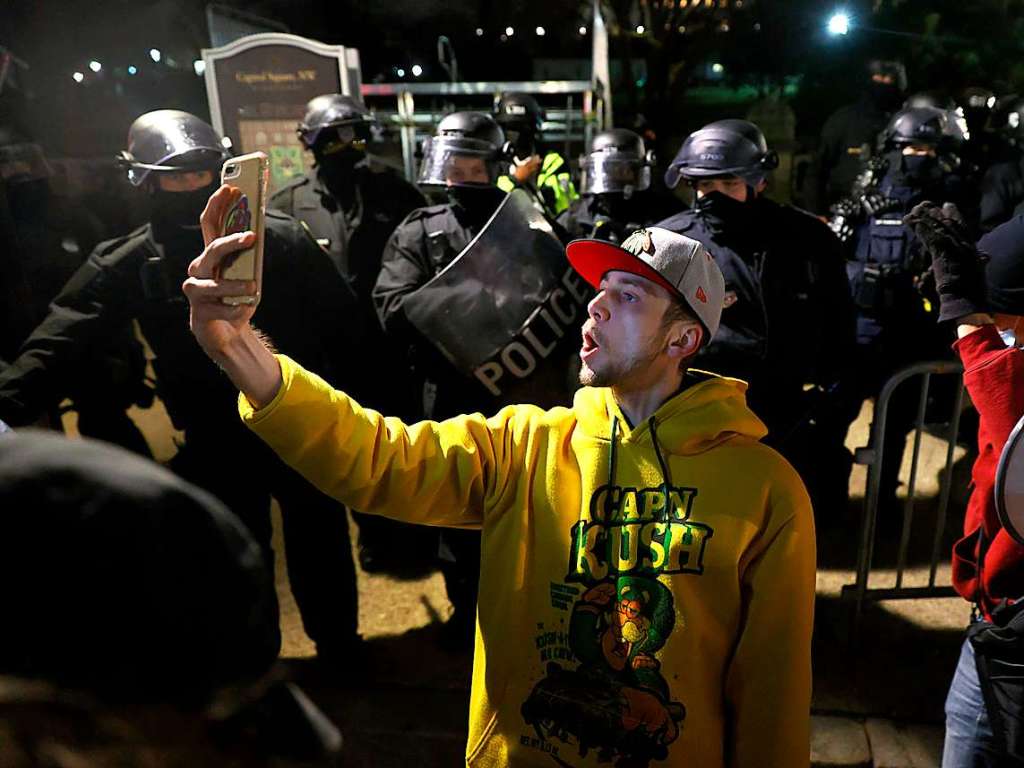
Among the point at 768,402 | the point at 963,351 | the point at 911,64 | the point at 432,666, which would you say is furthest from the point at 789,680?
the point at 911,64

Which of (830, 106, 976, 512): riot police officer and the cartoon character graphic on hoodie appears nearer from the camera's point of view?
the cartoon character graphic on hoodie

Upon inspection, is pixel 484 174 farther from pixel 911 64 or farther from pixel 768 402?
pixel 911 64

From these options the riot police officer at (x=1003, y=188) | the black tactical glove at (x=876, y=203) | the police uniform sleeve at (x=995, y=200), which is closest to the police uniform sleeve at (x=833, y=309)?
the black tactical glove at (x=876, y=203)

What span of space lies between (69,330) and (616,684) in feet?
9.57

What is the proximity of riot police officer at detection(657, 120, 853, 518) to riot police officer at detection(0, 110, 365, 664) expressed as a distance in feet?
5.76

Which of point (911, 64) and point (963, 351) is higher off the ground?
point (911, 64)

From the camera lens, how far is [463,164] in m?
4.09

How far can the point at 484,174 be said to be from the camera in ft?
13.5

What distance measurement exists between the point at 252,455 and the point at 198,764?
3.09 metres

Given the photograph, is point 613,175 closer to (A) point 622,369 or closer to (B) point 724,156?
(B) point 724,156

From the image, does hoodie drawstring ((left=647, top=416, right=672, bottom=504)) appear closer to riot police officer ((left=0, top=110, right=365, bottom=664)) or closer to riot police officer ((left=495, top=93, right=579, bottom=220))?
riot police officer ((left=0, top=110, right=365, bottom=664))

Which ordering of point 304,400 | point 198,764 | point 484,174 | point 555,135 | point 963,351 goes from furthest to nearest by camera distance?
point 555,135 < point 484,174 < point 963,351 < point 304,400 < point 198,764

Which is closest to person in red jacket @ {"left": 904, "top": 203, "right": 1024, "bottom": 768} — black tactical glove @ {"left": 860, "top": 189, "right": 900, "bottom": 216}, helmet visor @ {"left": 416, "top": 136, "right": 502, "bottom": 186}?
helmet visor @ {"left": 416, "top": 136, "right": 502, "bottom": 186}

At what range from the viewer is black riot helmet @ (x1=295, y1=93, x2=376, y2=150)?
5.10 m
